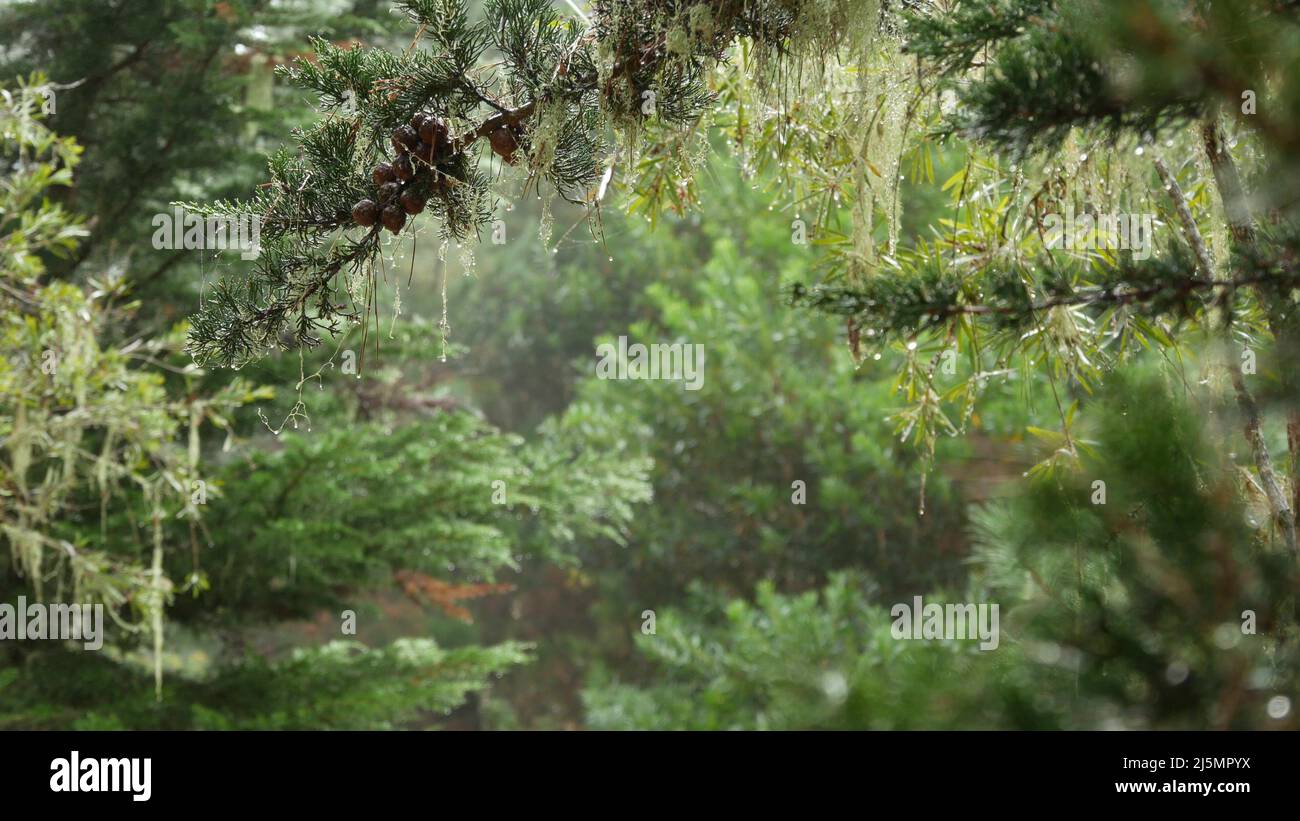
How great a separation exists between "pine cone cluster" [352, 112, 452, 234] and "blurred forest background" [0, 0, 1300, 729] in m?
0.17

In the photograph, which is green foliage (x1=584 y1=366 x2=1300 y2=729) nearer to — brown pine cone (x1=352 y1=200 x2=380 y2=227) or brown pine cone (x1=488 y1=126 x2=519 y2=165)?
brown pine cone (x1=352 y1=200 x2=380 y2=227)

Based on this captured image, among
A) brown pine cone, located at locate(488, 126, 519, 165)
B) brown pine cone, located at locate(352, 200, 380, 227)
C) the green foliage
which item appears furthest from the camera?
brown pine cone, located at locate(488, 126, 519, 165)

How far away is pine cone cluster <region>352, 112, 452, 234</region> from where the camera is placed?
1602 millimetres

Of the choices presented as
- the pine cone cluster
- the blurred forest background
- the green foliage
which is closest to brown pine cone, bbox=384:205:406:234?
the pine cone cluster

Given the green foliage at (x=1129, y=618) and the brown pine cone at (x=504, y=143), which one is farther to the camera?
the brown pine cone at (x=504, y=143)

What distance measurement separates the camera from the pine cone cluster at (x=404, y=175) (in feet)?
5.25

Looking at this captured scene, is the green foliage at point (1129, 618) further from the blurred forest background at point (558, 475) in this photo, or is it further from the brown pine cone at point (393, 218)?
the brown pine cone at point (393, 218)

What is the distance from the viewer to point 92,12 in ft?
17.5

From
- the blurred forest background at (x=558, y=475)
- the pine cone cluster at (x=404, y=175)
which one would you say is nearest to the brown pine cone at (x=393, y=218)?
the pine cone cluster at (x=404, y=175)

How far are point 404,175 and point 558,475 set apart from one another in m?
4.63

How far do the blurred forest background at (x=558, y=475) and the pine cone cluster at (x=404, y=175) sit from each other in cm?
17
